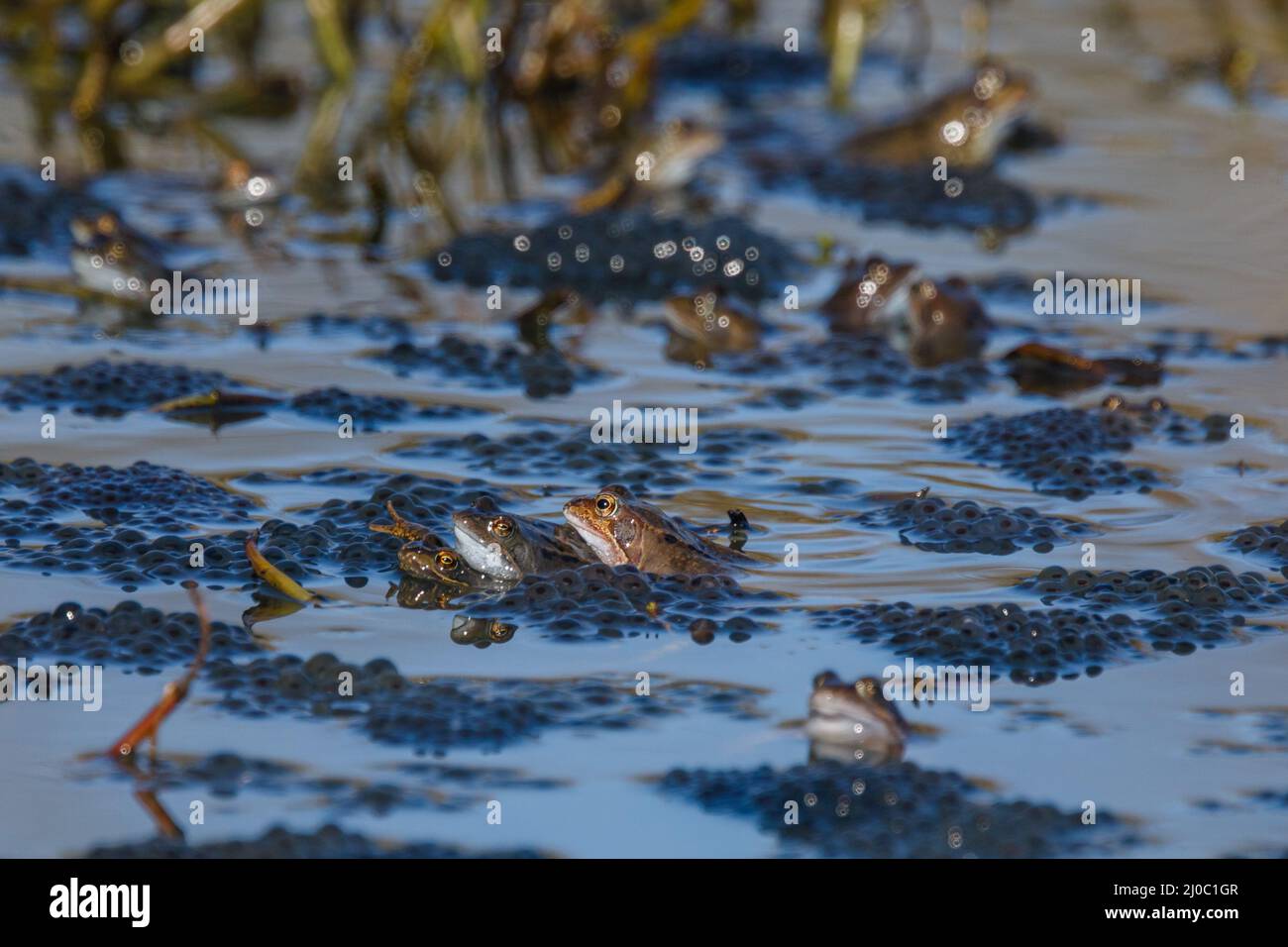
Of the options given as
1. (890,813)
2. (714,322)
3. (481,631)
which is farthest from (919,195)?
(890,813)

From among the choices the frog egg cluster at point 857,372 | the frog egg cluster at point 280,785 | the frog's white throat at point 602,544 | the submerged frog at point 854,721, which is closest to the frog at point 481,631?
the frog's white throat at point 602,544

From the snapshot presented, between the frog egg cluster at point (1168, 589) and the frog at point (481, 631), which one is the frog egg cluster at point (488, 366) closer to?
the frog at point (481, 631)

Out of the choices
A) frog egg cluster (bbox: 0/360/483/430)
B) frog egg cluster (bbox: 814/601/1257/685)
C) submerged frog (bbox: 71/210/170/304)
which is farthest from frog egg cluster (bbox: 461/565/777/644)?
submerged frog (bbox: 71/210/170/304)

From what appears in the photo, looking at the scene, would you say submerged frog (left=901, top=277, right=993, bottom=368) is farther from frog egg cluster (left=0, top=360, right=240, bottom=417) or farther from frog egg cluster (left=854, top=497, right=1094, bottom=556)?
frog egg cluster (left=0, top=360, right=240, bottom=417)

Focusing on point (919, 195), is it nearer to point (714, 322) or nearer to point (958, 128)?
point (958, 128)
